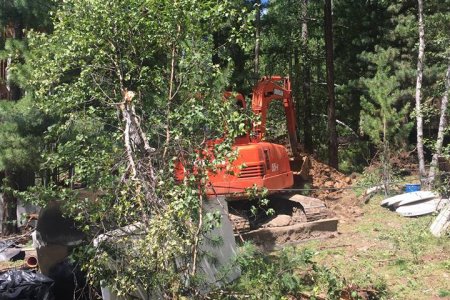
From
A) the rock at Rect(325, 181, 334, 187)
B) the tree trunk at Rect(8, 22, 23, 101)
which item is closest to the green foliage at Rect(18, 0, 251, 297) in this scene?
the tree trunk at Rect(8, 22, 23, 101)

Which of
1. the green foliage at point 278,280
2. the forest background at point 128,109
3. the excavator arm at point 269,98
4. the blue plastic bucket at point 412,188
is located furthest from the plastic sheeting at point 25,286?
the blue plastic bucket at point 412,188

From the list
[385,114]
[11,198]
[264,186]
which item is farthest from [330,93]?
[11,198]

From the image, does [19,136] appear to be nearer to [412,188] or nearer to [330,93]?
[412,188]

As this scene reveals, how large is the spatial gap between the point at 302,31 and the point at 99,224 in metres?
17.5

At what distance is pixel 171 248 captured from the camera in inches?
146

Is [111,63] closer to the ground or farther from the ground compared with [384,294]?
farther from the ground

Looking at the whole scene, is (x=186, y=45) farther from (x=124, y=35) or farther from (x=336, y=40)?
(x=336, y=40)

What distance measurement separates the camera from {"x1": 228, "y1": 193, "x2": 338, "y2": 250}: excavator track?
31.5 feet

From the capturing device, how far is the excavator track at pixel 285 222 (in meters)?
9.60

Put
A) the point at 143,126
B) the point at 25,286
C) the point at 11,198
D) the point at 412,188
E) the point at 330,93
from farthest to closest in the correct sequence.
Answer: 1. the point at 330,93
2. the point at 412,188
3. the point at 11,198
4. the point at 25,286
5. the point at 143,126

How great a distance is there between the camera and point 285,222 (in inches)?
401

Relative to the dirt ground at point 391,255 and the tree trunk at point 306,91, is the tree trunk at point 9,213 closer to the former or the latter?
the dirt ground at point 391,255

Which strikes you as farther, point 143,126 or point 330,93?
point 330,93

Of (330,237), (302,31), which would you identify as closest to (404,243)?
(330,237)
